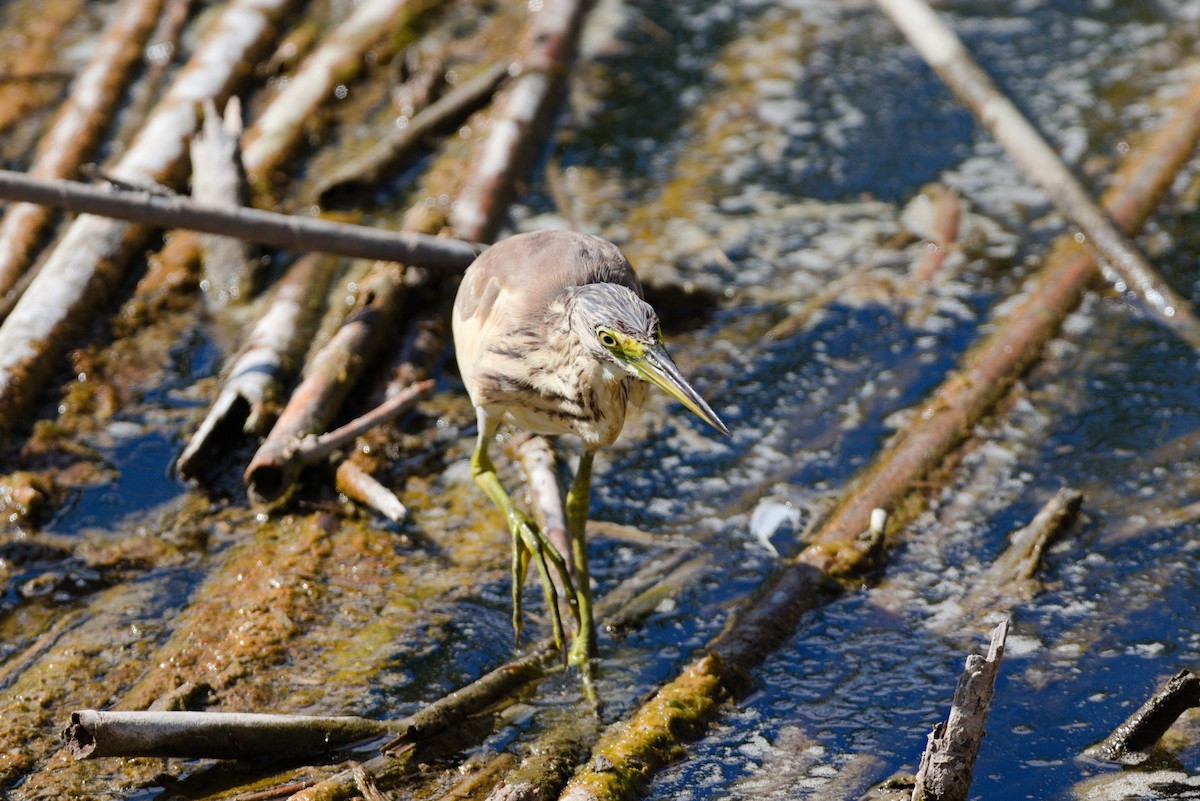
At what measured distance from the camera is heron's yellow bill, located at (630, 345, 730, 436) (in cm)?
361

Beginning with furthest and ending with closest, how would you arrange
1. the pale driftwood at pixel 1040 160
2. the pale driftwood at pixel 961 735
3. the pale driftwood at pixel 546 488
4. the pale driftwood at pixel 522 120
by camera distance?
the pale driftwood at pixel 522 120
the pale driftwood at pixel 1040 160
the pale driftwood at pixel 546 488
the pale driftwood at pixel 961 735

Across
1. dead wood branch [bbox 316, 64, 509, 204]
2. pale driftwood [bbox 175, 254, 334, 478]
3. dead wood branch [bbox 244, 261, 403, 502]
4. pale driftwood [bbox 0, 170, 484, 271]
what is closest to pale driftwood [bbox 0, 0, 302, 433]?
pale driftwood [bbox 0, 170, 484, 271]

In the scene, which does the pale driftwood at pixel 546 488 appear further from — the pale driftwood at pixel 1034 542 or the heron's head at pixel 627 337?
the pale driftwood at pixel 1034 542

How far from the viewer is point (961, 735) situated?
328 cm

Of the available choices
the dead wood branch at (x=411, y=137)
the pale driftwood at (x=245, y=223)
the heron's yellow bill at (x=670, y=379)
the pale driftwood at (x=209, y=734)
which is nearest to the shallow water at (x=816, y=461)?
the pale driftwood at (x=209, y=734)

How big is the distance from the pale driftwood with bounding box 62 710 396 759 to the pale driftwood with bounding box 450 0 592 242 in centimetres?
333

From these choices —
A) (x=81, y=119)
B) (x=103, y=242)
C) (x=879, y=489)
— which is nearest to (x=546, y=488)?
(x=879, y=489)

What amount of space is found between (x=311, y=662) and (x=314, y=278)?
266 centimetres

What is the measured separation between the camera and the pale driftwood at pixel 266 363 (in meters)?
5.43

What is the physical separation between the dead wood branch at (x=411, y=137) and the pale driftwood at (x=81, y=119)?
60.8 inches

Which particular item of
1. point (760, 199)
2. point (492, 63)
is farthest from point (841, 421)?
point (492, 63)

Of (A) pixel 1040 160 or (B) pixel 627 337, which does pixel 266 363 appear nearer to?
(B) pixel 627 337

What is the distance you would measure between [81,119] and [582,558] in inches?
198

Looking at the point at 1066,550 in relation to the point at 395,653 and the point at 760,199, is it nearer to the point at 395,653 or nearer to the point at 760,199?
the point at 395,653
